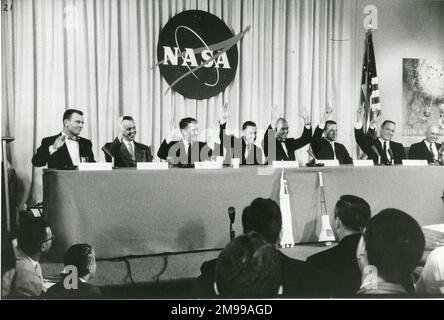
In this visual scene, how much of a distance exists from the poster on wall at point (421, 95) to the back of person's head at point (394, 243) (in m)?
3.07

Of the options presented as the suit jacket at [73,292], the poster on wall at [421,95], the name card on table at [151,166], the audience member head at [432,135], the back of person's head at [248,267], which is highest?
the poster on wall at [421,95]

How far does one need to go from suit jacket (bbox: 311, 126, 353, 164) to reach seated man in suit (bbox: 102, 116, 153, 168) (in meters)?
1.66

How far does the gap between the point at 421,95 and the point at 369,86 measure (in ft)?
2.10

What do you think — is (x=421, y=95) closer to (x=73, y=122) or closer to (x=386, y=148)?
(x=386, y=148)

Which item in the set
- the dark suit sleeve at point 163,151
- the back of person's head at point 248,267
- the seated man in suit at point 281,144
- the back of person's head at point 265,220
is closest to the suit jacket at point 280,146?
the seated man in suit at point 281,144

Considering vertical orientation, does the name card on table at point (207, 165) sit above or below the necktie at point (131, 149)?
below

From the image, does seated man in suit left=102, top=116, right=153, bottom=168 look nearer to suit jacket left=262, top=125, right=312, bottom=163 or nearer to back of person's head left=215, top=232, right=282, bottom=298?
suit jacket left=262, top=125, right=312, bottom=163

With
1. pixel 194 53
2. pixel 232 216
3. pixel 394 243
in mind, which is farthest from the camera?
pixel 194 53

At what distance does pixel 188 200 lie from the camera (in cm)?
351

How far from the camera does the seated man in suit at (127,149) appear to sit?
12.9ft

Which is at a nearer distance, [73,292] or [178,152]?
[73,292]

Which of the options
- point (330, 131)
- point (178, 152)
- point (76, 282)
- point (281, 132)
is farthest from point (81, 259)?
point (330, 131)

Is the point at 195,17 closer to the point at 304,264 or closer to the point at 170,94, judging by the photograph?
the point at 170,94

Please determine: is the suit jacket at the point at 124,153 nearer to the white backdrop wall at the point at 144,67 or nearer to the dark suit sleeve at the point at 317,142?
the white backdrop wall at the point at 144,67
